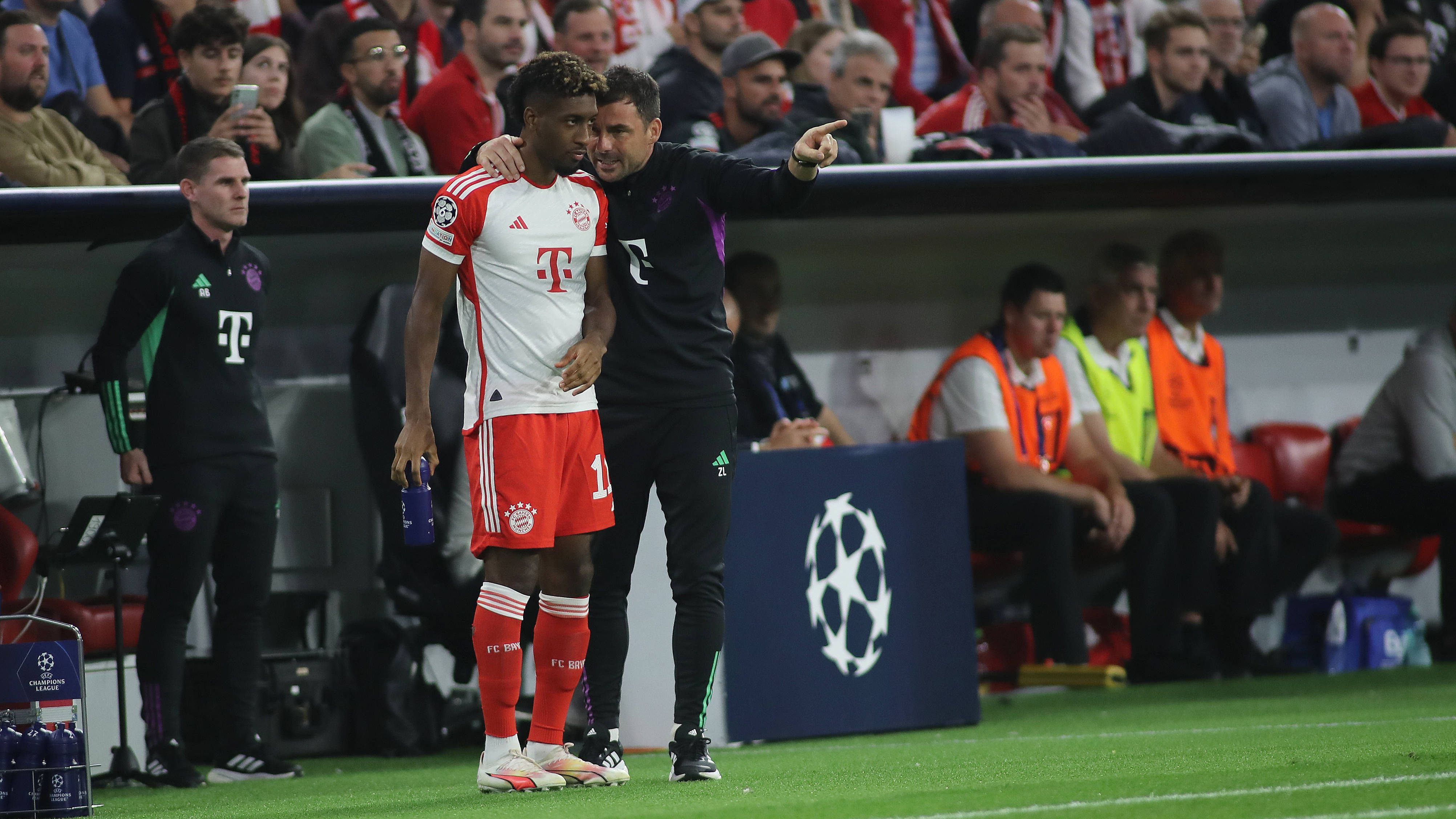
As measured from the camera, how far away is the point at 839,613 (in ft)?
21.4

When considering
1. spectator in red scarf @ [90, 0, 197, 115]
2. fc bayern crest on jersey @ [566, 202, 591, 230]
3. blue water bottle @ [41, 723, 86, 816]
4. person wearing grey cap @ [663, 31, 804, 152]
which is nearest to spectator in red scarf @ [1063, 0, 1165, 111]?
person wearing grey cap @ [663, 31, 804, 152]

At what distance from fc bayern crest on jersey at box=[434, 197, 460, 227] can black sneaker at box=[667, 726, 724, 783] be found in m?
1.37

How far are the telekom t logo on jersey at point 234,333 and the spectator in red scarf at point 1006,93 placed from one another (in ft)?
10.7

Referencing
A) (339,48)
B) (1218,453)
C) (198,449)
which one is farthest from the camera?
(1218,453)

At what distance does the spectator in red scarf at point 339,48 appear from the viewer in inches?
301

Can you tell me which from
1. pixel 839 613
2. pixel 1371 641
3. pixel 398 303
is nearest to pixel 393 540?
pixel 398 303

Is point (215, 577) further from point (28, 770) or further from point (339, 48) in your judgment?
point (339, 48)

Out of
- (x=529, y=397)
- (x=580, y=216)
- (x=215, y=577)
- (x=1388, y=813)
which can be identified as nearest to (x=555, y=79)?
(x=580, y=216)

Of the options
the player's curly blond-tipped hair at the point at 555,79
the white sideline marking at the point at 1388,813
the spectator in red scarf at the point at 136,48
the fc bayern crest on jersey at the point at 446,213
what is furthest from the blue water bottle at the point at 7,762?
the spectator in red scarf at the point at 136,48

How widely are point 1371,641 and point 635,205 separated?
5.10 m

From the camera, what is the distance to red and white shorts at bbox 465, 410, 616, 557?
446cm

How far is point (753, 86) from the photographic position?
24.7 feet

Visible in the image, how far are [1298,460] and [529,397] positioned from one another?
5880 mm

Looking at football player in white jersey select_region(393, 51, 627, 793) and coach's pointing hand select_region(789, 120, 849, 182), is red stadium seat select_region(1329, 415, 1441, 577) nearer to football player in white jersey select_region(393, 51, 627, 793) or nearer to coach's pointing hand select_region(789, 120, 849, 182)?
coach's pointing hand select_region(789, 120, 849, 182)
